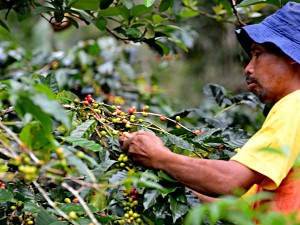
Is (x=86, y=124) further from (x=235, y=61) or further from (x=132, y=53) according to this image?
(x=235, y=61)

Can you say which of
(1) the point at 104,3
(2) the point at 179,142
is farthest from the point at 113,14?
(2) the point at 179,142

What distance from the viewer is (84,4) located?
264 cm

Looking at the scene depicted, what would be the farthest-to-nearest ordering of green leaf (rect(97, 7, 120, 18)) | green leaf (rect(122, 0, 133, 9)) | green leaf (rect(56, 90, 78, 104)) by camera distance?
green leaf (rect(97, 7, 120, 18)), green leaf (rect(122, 0, 133, 9)), green leaf (rect(56, 90, 78, 104))

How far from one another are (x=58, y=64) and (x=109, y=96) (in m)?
0.44

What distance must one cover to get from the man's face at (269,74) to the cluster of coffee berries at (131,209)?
1.71 feet

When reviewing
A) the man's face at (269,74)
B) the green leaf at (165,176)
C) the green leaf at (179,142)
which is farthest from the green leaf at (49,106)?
the man's face at (269,74)

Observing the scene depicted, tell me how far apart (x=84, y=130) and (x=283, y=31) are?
0.70m

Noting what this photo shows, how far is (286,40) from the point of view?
2.03 meters

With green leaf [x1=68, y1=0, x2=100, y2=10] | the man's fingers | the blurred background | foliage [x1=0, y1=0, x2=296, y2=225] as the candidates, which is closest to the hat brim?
foliage [x1=0, y1=0, x2=296, y2=225]

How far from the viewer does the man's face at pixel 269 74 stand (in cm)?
206

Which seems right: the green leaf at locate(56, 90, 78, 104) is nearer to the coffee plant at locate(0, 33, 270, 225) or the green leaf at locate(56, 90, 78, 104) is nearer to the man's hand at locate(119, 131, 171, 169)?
the coffee plant at locate(0, 33, 270, 225)

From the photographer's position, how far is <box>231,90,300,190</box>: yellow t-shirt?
1793 millimetres

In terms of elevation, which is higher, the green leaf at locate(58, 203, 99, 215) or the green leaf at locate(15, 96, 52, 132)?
the green leaf at locate(15, 96, 52, 132)

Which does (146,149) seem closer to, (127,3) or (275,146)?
(275,146)
